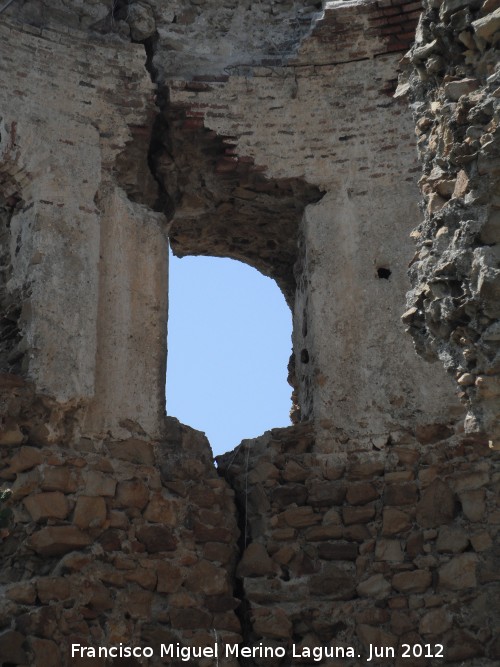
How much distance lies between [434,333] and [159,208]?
4215 mm

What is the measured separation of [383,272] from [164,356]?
5.50ft

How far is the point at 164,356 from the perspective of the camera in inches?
347

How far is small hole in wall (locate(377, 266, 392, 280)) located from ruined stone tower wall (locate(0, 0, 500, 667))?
0.07 ft

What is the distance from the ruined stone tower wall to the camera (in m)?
7.90

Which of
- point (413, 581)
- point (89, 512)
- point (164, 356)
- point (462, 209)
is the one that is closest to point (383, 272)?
point (164, 356)

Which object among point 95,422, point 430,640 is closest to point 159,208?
point 95,422

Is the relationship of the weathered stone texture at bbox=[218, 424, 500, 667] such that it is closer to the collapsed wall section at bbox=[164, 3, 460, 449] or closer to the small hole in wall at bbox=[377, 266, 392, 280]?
the collapsed wall section at bbox=[164, 3, 460, 449]

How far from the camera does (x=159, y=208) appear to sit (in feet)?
31.3

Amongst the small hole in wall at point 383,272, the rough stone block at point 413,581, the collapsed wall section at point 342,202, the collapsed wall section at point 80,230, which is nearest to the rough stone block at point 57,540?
the collapsed wall section at point 80,230

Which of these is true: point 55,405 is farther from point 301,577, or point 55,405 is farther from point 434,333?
point 434,333

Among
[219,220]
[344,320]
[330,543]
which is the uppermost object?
[219,220]

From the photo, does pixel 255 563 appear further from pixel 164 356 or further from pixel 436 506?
pixel 164 356

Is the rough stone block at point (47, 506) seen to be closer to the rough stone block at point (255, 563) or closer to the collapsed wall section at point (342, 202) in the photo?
the rough stone block at point (255, 563)

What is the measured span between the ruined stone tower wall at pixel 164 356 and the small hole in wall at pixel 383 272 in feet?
0.07
